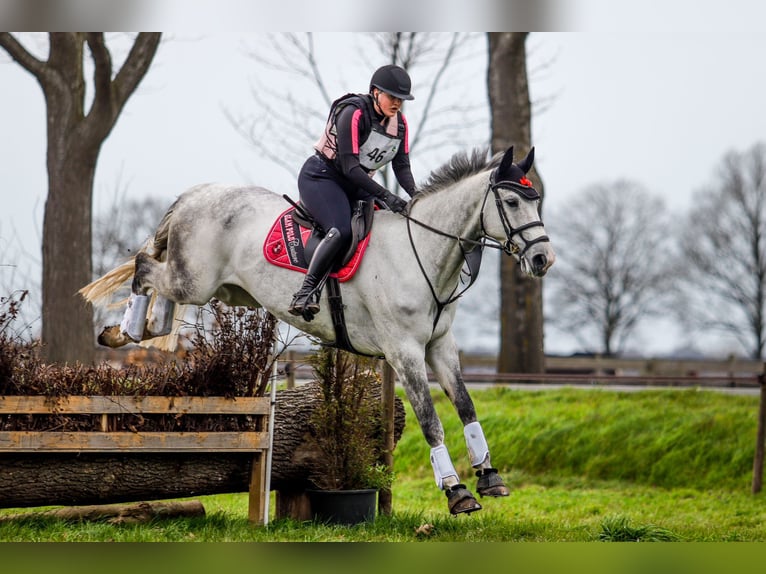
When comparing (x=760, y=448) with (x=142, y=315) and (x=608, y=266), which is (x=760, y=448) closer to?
(x=142, y=315)

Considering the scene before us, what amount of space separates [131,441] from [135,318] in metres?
1.04

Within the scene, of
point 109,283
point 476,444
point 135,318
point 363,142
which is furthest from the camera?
point 109,283

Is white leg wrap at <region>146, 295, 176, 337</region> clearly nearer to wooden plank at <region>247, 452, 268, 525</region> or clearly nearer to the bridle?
wooden plank at <region>247, 452, 268, 525</region>

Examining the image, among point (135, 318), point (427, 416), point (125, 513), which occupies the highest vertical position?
point (135, 318)

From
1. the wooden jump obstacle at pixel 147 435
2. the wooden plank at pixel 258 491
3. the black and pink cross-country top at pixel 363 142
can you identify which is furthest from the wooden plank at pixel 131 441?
the black and pink cross-country top at pixel 363 142

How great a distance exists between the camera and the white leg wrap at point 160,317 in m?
6.82

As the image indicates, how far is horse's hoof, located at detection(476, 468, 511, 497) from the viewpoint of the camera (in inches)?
219

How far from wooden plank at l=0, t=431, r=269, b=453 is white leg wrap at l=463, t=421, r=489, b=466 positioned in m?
1.48

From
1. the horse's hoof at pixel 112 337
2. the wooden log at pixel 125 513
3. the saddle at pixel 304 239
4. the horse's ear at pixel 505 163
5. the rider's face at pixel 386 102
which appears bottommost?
the wooden log at pixel 125 513

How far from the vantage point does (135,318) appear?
677 centimetres

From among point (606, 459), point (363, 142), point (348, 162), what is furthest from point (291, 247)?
point (606, 459)

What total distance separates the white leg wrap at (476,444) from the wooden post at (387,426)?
120cm

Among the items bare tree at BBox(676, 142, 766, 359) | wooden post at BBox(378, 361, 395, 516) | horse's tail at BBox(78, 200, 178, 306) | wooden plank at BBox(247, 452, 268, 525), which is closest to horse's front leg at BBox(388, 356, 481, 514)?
wooden post at BBox(378, 361, 395, 516)

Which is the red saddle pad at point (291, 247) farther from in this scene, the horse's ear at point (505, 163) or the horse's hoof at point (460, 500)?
the horse's hoof at point (460, 500)
